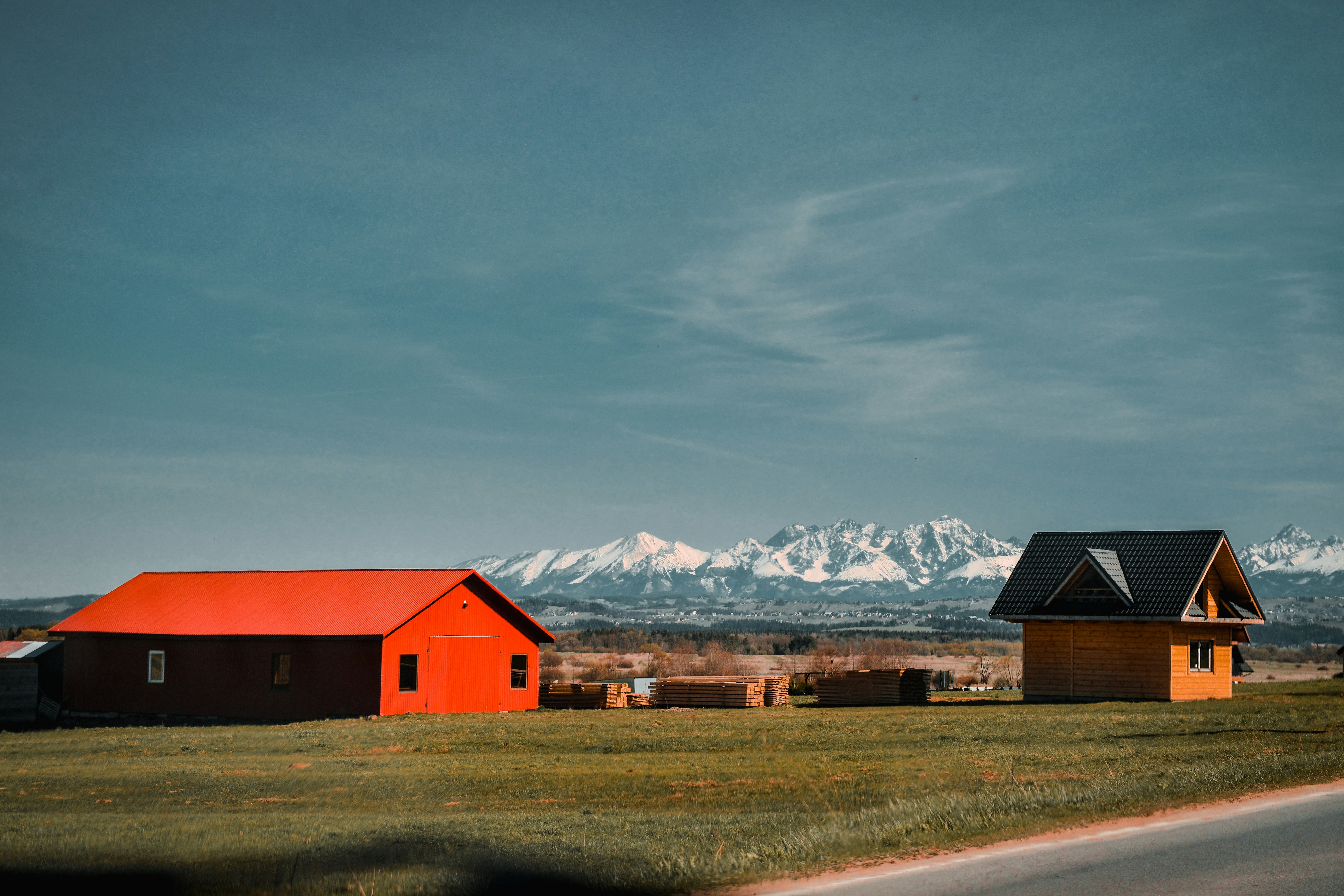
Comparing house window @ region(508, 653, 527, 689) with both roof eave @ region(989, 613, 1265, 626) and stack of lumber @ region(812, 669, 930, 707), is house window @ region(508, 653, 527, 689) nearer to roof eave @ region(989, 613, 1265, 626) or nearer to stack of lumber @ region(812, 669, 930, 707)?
stack of lumber @ region(812, 669, 930, 707)

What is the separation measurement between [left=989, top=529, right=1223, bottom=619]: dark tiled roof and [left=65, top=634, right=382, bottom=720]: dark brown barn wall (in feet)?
73.3

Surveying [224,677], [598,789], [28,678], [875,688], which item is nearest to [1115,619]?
[875,688]

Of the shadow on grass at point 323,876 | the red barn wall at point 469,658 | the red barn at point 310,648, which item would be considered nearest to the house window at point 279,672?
the red barn at point 310,648

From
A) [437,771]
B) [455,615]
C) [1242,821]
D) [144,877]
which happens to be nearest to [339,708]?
[455,615]

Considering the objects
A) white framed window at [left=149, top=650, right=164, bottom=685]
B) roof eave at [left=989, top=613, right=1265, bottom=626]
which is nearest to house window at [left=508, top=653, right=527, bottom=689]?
white framed window at [left=149, top=650, right=164, bottom=685]

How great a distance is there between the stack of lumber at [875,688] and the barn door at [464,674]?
12779 millimetres

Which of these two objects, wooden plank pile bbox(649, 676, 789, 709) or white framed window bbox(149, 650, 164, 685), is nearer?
white framed window bbox(149, 650, 164, 685)

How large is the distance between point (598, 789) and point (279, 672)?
24190 millimetres

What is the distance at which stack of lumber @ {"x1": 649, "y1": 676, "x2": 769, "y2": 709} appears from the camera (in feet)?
149

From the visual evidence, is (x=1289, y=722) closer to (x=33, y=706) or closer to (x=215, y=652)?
(x=215, y=652)

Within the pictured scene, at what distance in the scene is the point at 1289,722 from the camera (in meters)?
30.5

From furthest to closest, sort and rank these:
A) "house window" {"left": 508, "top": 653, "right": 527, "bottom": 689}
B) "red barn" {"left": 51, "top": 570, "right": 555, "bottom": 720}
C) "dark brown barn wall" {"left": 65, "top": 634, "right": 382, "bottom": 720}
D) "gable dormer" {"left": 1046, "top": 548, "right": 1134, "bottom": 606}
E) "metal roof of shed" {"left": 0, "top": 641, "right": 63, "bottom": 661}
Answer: "metal roof of shed" {"left": 0, "top": 641, "right": 63, "bottom": 661} → "house window" {"left": 508, "top": 653, "right": 527, "bottom": 689} → "gable dormer" {"left": 1046, "top": 548, "right": 1134, "bottom": 606} → "red barn" {"left": 51, "top": 570, "right": 555, "bottom": 720} → "dark brown barn wall" {"left": 65, "top": 634, "right": 382, "bottom": 720}

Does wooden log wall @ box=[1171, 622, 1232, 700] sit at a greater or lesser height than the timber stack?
greater

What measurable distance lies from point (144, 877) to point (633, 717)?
27445 mm
